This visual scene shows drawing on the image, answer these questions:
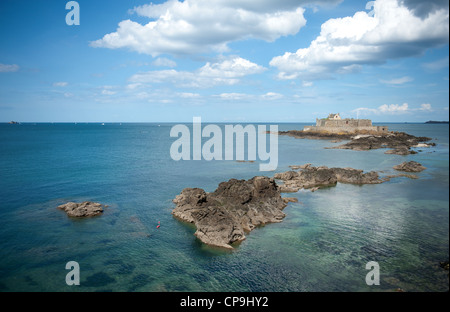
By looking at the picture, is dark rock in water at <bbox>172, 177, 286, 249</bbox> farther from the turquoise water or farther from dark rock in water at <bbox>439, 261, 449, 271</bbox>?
dark rock in water at <bbox>439, 261, 449, 271</bbox>

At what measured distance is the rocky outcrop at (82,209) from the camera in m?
30.3

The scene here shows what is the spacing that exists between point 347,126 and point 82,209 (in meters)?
126

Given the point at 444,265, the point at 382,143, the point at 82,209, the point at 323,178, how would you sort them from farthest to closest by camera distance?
the point at 382,143 → the point at 323,178 → the point at 82,209 → the point at 444,265

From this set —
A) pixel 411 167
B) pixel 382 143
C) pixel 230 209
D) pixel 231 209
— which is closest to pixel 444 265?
pixel 231 209

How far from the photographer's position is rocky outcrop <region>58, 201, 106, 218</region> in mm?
30286

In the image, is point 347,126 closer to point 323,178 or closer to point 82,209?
point 323,178

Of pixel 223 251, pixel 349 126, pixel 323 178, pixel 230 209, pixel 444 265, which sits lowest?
pixel 223 251

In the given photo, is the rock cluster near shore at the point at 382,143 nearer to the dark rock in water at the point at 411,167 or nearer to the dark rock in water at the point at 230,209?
the dark rock in water at the point at 411,167

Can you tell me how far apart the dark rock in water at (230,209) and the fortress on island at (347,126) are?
108 meters

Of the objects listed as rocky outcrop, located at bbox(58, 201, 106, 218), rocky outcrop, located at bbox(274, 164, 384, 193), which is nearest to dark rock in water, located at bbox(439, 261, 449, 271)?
rocky outcrop, located at bbox(274, 164, 384, 193)

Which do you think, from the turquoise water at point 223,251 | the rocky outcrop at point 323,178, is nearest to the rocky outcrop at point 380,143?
the rocky outcrop at point 323,178

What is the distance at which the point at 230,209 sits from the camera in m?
30.4

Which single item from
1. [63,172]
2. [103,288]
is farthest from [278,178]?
[63,172]
